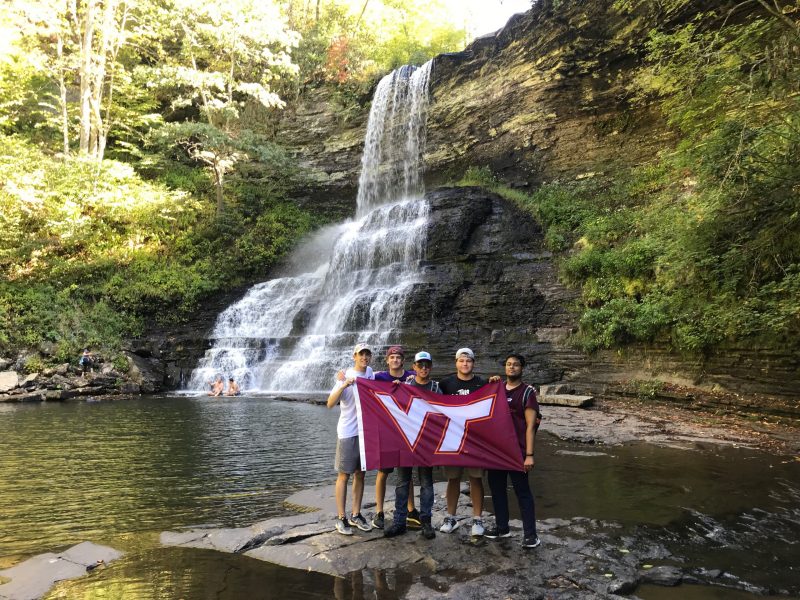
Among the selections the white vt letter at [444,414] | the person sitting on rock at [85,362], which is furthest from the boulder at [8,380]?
the white vt letter at [444,414]

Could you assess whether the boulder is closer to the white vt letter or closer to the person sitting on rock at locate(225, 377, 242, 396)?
the person sitting on rock at locate(225, 377, 242, 396)

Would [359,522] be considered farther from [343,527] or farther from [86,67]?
[86,67]

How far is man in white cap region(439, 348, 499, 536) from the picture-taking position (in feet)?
14.1

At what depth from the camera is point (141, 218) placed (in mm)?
25125

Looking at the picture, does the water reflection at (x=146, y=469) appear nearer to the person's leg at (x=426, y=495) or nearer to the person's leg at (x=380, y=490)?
the person's leg at (x=380, y=490)

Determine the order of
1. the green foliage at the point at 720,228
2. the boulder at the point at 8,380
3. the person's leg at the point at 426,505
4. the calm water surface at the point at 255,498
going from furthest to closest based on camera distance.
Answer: the boulder at the point at 8,380 < the green foliage at the point at 720,228 < the person's leg at the point at 426,505 < the calm water surface at the point at 255,498

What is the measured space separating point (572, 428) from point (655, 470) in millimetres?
2734

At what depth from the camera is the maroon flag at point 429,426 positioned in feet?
14.1

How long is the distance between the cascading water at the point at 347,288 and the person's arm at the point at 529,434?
1197 cm

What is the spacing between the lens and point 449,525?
432cm

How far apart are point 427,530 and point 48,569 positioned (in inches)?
112

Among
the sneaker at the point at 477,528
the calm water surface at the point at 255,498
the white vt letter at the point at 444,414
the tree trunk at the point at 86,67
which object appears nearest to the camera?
the calm water surface at the point at 255,498

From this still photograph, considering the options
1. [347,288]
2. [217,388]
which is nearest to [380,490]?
[217,388]

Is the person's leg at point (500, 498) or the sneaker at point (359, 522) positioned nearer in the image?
the person's leg at point (500, 498)
